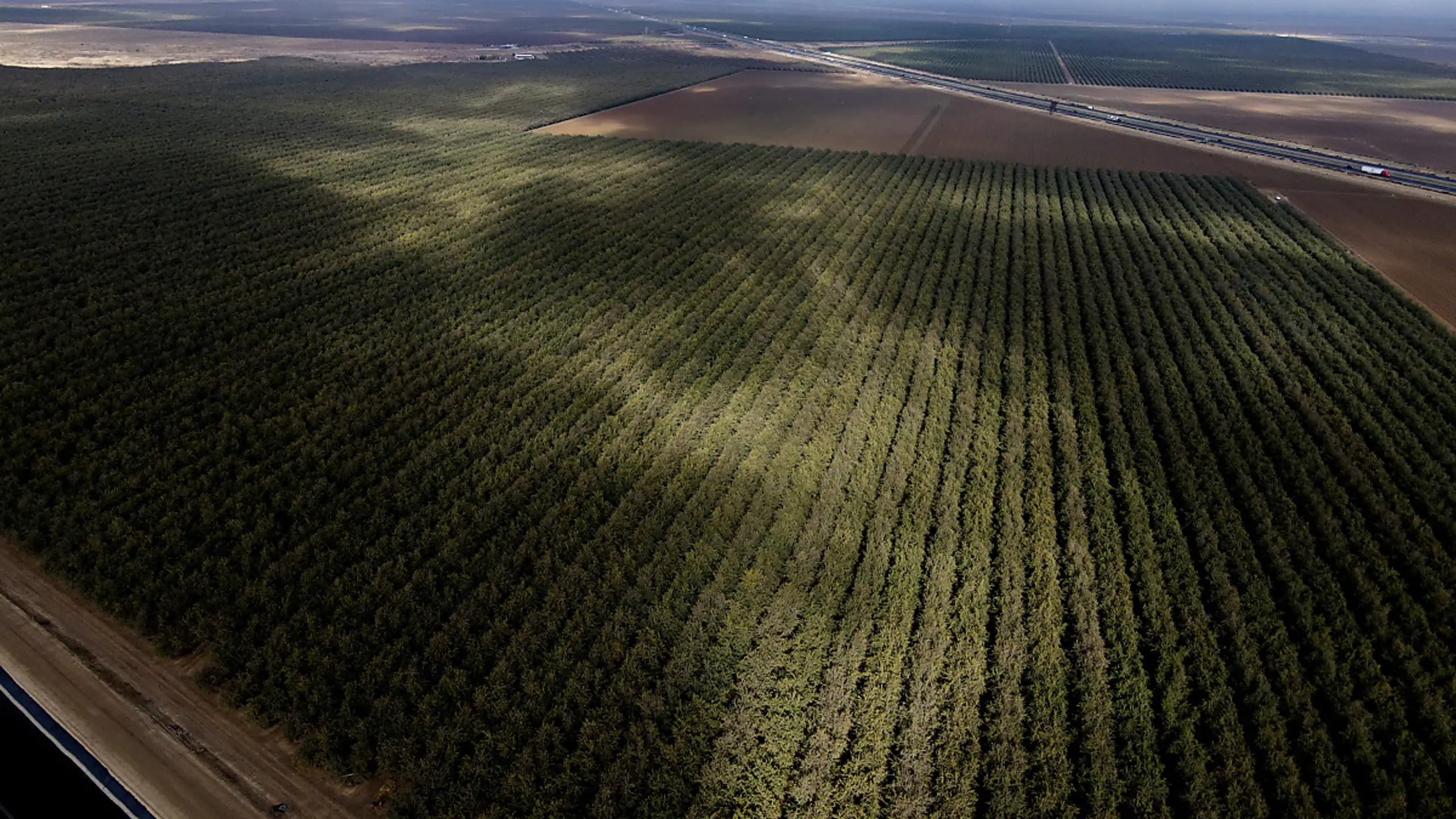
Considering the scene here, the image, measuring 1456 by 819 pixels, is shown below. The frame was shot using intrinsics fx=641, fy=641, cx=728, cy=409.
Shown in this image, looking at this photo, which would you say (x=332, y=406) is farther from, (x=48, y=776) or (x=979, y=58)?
(x=979, y=58)

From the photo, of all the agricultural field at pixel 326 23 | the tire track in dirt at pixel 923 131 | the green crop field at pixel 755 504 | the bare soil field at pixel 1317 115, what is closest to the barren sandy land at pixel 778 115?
the tire track in dirt at pixel 923 131

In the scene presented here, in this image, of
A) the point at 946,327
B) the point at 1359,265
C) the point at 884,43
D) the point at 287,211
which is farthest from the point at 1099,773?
the point at 884,43

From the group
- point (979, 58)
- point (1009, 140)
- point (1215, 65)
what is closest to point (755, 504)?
point (1009, 140)

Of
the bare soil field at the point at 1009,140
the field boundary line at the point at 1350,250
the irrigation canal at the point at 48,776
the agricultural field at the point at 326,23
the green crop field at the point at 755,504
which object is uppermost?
the agricultural field at the point at 326,23

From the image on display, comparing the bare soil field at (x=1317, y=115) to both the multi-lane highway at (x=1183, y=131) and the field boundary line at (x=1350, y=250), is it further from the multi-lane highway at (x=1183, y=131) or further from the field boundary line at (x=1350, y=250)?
the field boundary line at (x=1350, y=250)

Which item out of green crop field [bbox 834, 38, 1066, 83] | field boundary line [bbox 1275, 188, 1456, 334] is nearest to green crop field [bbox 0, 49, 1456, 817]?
field boundary line [bbox 1275, 188, 1456, 334]

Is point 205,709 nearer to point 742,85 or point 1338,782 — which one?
point 1338,782

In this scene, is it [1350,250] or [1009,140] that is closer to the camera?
[1350,250]
